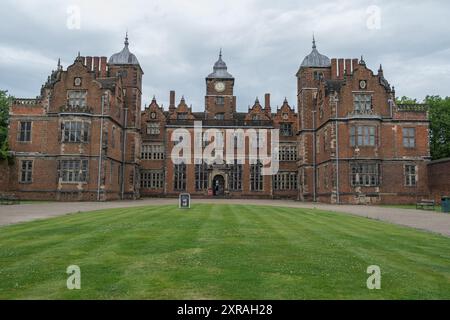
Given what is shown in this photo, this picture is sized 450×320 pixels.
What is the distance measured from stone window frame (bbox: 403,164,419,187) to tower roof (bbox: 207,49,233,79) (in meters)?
28.8

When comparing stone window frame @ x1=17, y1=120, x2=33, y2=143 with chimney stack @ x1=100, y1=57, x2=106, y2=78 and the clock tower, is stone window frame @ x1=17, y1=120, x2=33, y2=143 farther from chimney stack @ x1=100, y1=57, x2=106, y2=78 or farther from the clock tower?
the clock tower

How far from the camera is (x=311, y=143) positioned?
4834 cm

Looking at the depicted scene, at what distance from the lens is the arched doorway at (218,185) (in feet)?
172

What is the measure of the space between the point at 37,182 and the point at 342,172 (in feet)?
96.4

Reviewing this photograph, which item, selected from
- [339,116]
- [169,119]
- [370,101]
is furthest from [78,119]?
[370,101]

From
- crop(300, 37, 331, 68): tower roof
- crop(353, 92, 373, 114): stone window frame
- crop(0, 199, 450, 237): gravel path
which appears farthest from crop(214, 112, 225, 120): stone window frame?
crop(0, 199, 450, 237): gravel path

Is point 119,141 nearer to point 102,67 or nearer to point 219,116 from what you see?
point 102,67

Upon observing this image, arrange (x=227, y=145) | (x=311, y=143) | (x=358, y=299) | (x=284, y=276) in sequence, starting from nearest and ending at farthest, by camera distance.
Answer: (x=358, y=299)
(x=284, y=276)
(x=311, y=143)
(x=227, y=145)

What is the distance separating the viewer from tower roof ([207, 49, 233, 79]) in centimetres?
5874

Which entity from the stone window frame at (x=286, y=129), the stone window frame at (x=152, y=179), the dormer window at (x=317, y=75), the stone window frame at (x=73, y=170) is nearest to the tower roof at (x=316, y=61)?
the dormer window at (x=317, y=75)

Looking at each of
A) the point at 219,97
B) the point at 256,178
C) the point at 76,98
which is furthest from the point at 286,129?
the point at 76,98

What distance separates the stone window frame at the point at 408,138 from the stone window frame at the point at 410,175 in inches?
77.9

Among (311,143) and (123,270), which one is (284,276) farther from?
(311,143)

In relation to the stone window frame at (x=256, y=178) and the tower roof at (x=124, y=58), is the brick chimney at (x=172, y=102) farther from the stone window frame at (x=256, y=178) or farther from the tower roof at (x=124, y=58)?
the stone window frame at (x=256, y=178)
